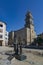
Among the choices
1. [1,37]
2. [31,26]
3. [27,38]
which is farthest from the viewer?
[31,26]

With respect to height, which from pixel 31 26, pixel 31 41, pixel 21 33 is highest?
pixel 31 26

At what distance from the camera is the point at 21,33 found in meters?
69.9

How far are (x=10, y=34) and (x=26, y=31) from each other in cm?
1400

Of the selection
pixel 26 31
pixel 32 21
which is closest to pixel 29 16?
pixel 32 21

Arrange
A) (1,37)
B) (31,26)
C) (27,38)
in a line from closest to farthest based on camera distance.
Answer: (1,37) < (27,38) < (31,26)

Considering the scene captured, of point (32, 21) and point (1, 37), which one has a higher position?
point (32, 21)

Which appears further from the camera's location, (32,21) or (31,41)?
(32,21)

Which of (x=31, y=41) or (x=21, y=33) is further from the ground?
(x=21, y=33)

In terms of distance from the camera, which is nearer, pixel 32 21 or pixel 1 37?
pixel 1 37

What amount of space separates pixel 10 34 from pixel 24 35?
12778 mm

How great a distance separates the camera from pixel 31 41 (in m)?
68.3

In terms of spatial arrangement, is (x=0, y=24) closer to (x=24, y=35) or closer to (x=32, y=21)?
(x=24, y=35)

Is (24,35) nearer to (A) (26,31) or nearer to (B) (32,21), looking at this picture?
(A) (26,31)

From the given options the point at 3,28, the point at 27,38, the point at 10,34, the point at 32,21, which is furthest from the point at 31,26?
the point at 3,28
